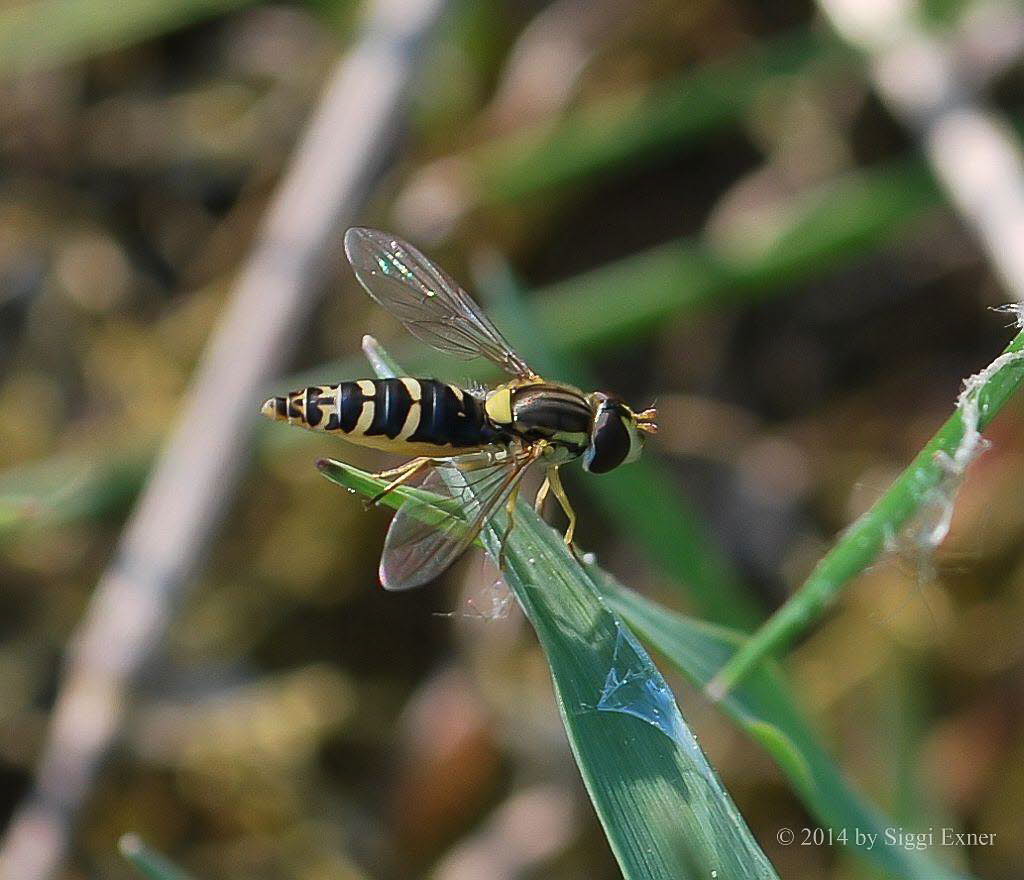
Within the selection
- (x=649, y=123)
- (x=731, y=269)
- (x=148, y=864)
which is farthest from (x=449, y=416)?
(x=649, y=123)

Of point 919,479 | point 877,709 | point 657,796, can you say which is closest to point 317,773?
point 877,709

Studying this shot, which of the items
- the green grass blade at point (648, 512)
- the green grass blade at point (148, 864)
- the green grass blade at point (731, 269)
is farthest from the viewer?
the green grass blade at point (731, 269)

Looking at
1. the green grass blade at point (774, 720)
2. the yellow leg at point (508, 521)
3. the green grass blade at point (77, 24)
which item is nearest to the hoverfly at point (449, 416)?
the yellow leg at point (508, 521)

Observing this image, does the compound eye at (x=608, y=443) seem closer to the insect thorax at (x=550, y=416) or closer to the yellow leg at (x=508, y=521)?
the insect thorax at (x=550, y=416)

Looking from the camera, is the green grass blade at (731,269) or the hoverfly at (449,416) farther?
the green grass blade at (731,269)

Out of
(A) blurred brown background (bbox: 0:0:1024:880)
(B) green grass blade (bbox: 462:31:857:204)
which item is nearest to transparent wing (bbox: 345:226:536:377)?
(A) blurred brown background (bbox: 0:0:1024:880)

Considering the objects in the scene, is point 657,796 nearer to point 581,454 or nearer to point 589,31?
point 581,454

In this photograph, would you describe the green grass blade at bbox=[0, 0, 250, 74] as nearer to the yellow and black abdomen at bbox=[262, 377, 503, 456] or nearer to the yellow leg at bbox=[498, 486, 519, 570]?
the yellow and black abdomen at bbox=[262, 377, 503, 456]
